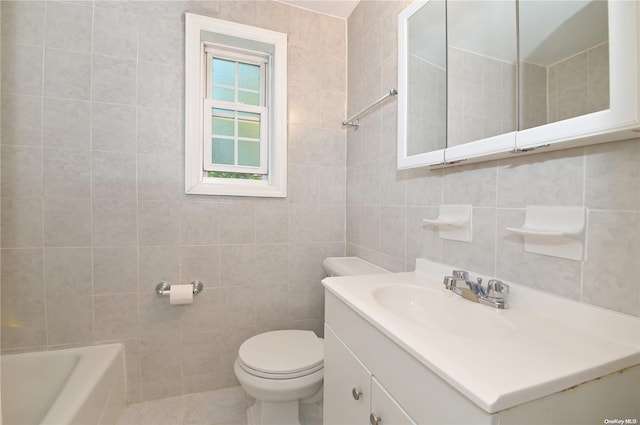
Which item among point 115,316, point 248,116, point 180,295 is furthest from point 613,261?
point 115,316

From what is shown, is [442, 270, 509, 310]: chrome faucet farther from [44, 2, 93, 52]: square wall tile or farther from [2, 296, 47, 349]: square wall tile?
[44, 2, 93, 52]: square wall tile

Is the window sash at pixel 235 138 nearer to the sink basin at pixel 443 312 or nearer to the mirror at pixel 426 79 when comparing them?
the mirror at pixel 426 79

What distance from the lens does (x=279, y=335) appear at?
1.42m

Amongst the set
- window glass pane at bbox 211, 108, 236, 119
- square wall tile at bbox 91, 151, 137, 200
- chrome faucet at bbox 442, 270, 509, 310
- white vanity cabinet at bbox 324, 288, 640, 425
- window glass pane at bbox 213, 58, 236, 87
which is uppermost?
window glass pane at bbox 213, 58, 236, 87

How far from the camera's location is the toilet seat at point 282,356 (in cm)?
113

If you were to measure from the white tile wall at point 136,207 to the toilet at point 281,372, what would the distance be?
33cm

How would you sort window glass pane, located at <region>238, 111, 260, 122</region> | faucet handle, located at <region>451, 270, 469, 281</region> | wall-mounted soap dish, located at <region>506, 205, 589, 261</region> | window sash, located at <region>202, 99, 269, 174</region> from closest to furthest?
1. wall-mounted soap dish, located at <region>506, 205, 589, 261</region>
2. faucet handle, located at <region>451, 270, 469, 281</region>
3. window sash, located at <region>202, 99, 269, 174</region>
4. window glass pane, located at <region>238, 111, 260, 122</region>

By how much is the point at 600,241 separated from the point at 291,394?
1.15 m

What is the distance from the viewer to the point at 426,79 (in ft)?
3.53

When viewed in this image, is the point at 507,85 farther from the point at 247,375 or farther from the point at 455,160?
the point at 247,375

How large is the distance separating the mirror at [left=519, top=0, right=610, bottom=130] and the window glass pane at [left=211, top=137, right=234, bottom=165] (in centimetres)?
148

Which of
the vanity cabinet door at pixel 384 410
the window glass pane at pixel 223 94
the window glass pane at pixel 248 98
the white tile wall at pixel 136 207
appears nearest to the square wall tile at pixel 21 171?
the white tile wall at pixel 136 207

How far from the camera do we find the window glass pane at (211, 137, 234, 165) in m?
1.65

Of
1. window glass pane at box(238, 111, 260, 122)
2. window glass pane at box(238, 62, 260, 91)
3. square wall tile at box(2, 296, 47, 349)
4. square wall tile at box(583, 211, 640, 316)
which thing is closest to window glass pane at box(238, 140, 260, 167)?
window glass pane at box(238, 111, 260, 122)
